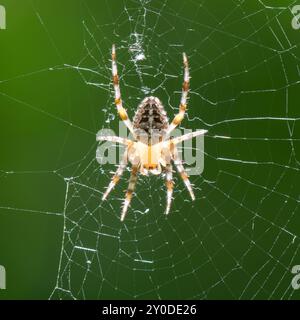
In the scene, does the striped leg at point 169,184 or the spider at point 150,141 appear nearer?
the spider at point 150,141

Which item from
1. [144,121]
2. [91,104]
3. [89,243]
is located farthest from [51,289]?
[144,121]

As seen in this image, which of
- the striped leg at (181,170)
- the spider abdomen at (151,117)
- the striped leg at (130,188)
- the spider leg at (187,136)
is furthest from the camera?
the striped leg at (181,170)

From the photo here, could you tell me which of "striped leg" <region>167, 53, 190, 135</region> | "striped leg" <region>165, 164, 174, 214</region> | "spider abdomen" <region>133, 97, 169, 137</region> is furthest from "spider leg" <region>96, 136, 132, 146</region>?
"striped leg" <region>165, 164, 174, 214</region>

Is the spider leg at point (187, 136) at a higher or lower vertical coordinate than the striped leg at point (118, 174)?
higher

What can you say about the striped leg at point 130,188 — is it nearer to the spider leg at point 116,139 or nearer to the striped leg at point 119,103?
the spider leg at point 116,139

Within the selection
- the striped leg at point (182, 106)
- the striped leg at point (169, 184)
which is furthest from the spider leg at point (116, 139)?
the striped leg at point (169, 184)

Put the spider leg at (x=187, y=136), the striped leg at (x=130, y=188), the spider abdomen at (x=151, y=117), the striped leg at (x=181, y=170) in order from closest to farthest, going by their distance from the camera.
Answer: the spider abdomen at (x=151, y=117) → the spider leg at (x=187, y=136) → the striped leg at (x=130, y=188) → the striped leg at (x=181, y=170)

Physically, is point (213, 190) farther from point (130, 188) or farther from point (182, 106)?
point (182, 106)

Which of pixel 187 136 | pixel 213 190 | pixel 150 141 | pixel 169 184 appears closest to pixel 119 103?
pixel 150 141
